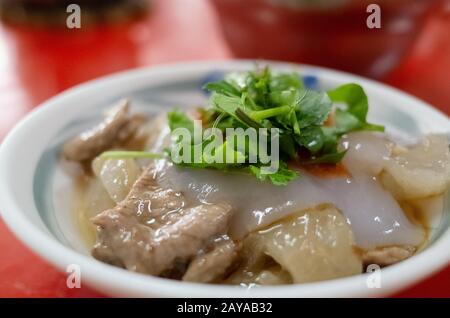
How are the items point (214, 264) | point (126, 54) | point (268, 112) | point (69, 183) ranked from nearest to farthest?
point (214, 264) → point (268, 112) → point (69, 183) → point (126, 54)

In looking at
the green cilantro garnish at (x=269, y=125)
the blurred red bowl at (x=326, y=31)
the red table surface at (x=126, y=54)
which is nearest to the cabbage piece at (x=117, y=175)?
Answer: the green cilantro garnish at (x=269, y=125)

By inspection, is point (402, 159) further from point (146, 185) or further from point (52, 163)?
point (52, 163)

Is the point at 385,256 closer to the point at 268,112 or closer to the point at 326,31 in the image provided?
the point at 268,112

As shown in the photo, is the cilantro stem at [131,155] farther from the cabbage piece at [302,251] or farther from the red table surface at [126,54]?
the red table surface at [126,54]

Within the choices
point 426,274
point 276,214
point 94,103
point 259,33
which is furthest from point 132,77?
point 426,274

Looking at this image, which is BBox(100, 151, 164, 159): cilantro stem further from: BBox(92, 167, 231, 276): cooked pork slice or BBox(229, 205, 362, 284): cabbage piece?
BBox(229, 205, 362, 284): cabbage piece

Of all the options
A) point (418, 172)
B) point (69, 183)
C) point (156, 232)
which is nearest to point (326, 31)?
point (418, 172)
